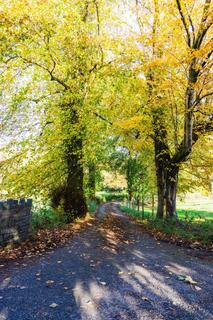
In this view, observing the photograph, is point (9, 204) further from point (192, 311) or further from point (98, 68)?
point (98, 68)

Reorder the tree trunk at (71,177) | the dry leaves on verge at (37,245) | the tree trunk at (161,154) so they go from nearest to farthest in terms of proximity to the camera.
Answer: the dry leaves on verge at (37,245) < the tree trunk at (71,177) < the tree trunk at (161,154)

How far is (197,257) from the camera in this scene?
757cm

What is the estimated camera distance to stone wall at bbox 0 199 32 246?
7.40 meters

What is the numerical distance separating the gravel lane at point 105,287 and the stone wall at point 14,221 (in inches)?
50.9

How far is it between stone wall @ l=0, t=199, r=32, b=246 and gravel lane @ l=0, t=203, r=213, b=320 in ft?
4.24

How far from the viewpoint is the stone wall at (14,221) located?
740cm

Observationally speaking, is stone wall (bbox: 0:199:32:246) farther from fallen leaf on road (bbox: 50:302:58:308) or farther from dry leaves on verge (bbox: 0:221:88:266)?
fallen leaf on road (bbox: 50:302:58:308)

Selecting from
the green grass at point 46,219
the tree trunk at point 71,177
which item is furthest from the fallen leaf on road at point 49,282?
the tree trunk at point 71,177

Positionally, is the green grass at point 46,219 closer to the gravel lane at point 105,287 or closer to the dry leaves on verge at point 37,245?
the dry leaves on verge at point 37,245

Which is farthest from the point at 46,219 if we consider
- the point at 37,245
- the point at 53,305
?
the point at 53,305

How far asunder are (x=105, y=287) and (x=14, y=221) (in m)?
4.00

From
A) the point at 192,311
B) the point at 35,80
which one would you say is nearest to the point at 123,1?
the point at 35,80

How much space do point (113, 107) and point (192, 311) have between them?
1307cm

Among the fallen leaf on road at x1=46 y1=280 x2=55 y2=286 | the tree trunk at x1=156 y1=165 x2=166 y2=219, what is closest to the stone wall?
the fallen leaf on road at x1=46 y1=280 x2=55 y2=286
